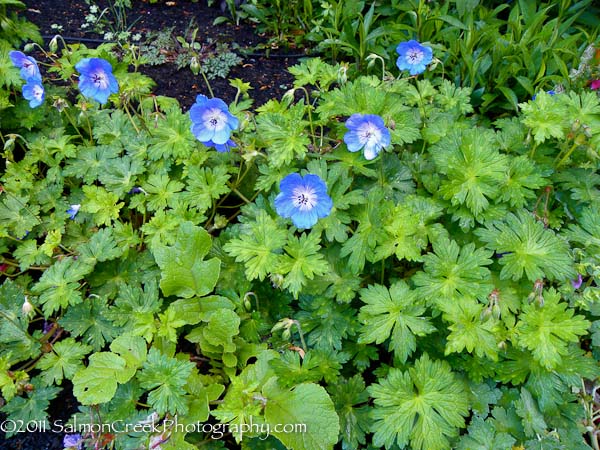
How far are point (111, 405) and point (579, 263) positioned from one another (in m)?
1.75

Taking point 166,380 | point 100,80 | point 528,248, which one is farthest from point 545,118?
point 100,80

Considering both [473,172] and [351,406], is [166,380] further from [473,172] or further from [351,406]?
[473,172]

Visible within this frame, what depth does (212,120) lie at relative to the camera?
186 centimetres

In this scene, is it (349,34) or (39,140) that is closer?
(39,140)

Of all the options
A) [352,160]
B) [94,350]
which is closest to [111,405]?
[94,350]

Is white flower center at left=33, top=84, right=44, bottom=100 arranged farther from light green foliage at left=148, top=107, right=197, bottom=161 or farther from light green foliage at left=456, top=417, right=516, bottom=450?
light green foliage at left=456, top=417, right=516, bottom=450

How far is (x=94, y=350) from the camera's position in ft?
6.36

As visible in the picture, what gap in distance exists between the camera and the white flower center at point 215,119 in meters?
1.84

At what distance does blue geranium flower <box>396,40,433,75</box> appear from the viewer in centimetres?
218

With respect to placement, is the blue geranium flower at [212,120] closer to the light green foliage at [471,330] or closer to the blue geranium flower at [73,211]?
the blue geranium flower at [73,211]

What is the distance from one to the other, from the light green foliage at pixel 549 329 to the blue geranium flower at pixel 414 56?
113 cm

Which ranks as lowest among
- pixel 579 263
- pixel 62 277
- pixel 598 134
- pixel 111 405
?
pixel 111 405

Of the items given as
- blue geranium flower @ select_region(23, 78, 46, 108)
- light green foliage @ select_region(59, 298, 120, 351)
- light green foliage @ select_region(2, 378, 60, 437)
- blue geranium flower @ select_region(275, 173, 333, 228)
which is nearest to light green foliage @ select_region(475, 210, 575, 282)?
blue geranium flower @ select_region(275, 173, 333, 228)

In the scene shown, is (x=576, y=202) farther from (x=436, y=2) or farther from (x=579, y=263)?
(x=436, y=2)
